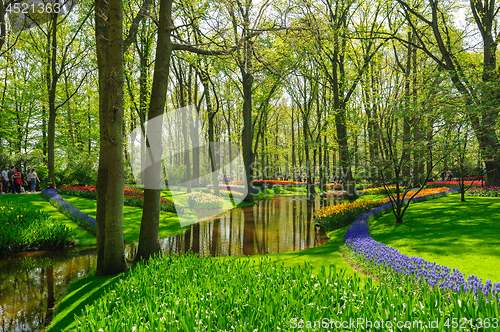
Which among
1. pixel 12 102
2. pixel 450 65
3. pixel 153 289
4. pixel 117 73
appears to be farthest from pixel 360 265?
pixel 12 102

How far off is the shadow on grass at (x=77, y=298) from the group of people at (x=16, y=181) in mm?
16569

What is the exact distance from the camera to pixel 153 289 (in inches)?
140

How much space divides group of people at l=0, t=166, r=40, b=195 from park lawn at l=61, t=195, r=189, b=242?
568 centimetres

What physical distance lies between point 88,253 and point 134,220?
3649mm

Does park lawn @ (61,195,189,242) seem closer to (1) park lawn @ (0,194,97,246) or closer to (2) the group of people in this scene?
(1) park lawn @ (0,194,97,246)

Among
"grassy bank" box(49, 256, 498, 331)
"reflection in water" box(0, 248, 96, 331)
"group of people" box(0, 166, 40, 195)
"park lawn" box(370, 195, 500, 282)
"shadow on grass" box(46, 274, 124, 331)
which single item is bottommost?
"reflection in water" box(0, 248, 96, 331)

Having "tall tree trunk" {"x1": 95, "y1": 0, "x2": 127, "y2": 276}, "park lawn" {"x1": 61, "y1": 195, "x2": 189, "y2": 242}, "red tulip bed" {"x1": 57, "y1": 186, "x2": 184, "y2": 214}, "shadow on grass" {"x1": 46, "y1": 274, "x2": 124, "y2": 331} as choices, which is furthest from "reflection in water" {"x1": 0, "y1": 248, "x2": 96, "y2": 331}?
"red tulip bed" {"x1": 57, "y1": 186, "x2": 184, "y2": 214}

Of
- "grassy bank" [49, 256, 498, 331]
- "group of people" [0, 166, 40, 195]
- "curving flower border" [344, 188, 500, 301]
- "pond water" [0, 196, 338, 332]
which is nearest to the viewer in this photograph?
"grassy bank" [49, 256, 498, 331]

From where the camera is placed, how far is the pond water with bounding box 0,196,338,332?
4.68 m

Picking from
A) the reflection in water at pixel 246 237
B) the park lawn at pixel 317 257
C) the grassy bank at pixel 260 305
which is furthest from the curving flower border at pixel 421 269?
the reflection in water at pixel 246 237

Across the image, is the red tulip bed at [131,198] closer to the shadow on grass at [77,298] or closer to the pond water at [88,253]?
the pond water at [88,253]

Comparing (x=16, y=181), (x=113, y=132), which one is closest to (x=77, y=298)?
(x=113, y=132)

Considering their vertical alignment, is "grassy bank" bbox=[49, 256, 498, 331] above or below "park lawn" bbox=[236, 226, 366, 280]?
above

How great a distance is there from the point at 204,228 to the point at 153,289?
8262mm
